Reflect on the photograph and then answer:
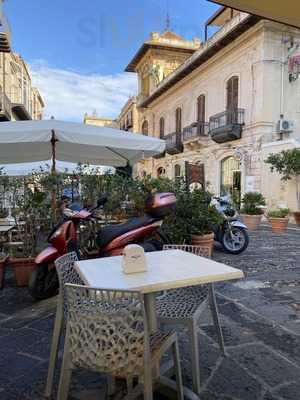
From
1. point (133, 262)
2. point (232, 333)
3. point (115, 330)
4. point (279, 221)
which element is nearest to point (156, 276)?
point (133, 262)

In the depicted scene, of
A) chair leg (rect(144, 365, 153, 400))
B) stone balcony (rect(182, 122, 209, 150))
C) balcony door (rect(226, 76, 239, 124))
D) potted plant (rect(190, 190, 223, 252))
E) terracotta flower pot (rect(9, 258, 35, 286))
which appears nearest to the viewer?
chair leg (rect(144, 365, 153, 400))

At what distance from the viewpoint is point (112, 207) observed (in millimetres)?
4836

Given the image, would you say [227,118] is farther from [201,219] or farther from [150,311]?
[150,311]

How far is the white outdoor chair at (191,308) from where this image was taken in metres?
1.94

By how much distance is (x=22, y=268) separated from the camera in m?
3.83

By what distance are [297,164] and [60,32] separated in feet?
23.5

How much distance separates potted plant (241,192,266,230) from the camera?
942 cm

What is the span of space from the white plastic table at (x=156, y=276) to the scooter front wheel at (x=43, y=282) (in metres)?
1.46

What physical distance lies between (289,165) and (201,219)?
20.2 ft

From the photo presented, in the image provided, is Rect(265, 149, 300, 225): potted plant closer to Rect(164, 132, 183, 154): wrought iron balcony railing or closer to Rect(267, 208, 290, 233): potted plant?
Rect(267, 208, 290, 233): potted plant

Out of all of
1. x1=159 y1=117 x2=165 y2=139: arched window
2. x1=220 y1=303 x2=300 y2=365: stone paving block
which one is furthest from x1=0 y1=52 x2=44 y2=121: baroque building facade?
x1=220 y1=303 x2=300 y2=365: stone paving block

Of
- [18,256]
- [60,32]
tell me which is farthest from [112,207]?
[60,32]

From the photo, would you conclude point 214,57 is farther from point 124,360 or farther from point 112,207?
point 124,360

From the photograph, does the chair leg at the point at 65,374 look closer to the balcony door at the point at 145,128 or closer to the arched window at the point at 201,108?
the arched window at the point at 201,108
